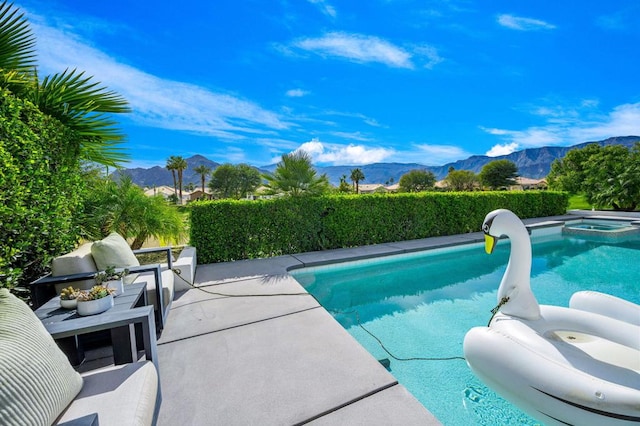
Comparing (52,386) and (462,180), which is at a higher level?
(462,180)

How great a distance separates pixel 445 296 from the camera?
15.1 ft

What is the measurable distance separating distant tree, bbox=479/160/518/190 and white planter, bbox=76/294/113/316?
2429 inches

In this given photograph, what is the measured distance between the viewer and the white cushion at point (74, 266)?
2643mm

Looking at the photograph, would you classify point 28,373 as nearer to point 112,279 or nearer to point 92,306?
point 92,306

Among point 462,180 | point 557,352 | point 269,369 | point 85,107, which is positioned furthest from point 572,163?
point 85,107

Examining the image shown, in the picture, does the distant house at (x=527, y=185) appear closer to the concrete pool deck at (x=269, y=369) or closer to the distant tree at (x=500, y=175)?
the distant tree at (x=500, y=175)

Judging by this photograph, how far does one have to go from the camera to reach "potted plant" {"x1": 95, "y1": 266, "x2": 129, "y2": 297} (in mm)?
2402

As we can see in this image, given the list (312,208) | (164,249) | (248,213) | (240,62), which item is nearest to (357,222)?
(312,208)

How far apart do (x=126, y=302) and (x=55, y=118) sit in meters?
2.74

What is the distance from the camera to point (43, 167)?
294 centimetres

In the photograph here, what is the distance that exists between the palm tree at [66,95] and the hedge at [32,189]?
0.56ft

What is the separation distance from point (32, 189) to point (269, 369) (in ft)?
9.78

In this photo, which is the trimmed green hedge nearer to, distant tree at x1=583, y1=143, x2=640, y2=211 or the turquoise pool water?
the turquoise pool water

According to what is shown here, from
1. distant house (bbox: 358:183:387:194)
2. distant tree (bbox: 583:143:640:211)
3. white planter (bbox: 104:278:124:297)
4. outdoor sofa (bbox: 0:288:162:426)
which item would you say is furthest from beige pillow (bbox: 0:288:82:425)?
distant house (bbox: 358:183:387:194)
